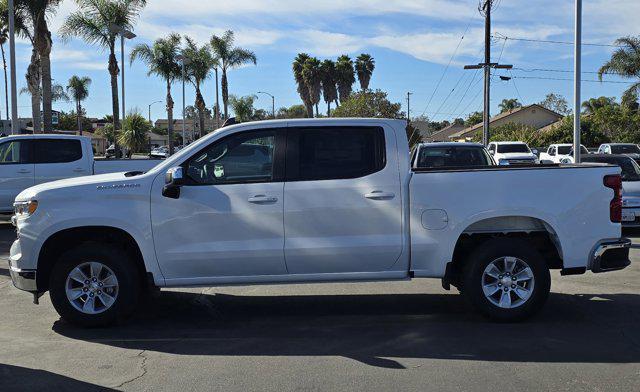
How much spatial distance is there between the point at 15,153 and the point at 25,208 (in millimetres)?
8771

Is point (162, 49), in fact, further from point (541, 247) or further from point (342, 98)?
point (541, 247)

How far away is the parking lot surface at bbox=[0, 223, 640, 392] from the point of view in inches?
199

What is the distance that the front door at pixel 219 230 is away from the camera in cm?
637

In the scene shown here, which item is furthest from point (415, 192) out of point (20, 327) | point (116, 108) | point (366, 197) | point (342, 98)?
point (342, 98)

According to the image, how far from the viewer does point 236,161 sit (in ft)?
21.5

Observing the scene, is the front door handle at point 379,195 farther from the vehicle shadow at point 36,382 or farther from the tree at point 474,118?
the tree at point 474,118

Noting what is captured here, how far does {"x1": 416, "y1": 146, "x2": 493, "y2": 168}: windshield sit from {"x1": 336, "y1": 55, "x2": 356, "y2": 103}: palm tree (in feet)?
191

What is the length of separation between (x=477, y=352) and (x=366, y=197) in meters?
1.79

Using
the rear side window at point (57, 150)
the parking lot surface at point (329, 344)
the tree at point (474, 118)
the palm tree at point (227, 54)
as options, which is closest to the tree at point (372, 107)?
the palm tree at point (227, 54)

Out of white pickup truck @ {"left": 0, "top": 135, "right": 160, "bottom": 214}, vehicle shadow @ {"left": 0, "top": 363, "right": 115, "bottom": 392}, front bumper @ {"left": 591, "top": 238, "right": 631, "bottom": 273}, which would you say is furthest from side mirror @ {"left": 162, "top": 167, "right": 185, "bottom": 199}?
white pickup truck @ {"left": 0, "top": 135, "right": 160, "bottom": 214}

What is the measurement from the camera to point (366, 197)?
6.38 m

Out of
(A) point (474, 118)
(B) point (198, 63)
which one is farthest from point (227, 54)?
(A) point (474, 118)

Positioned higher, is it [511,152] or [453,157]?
[511,152]

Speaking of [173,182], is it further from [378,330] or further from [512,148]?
[512,148]
